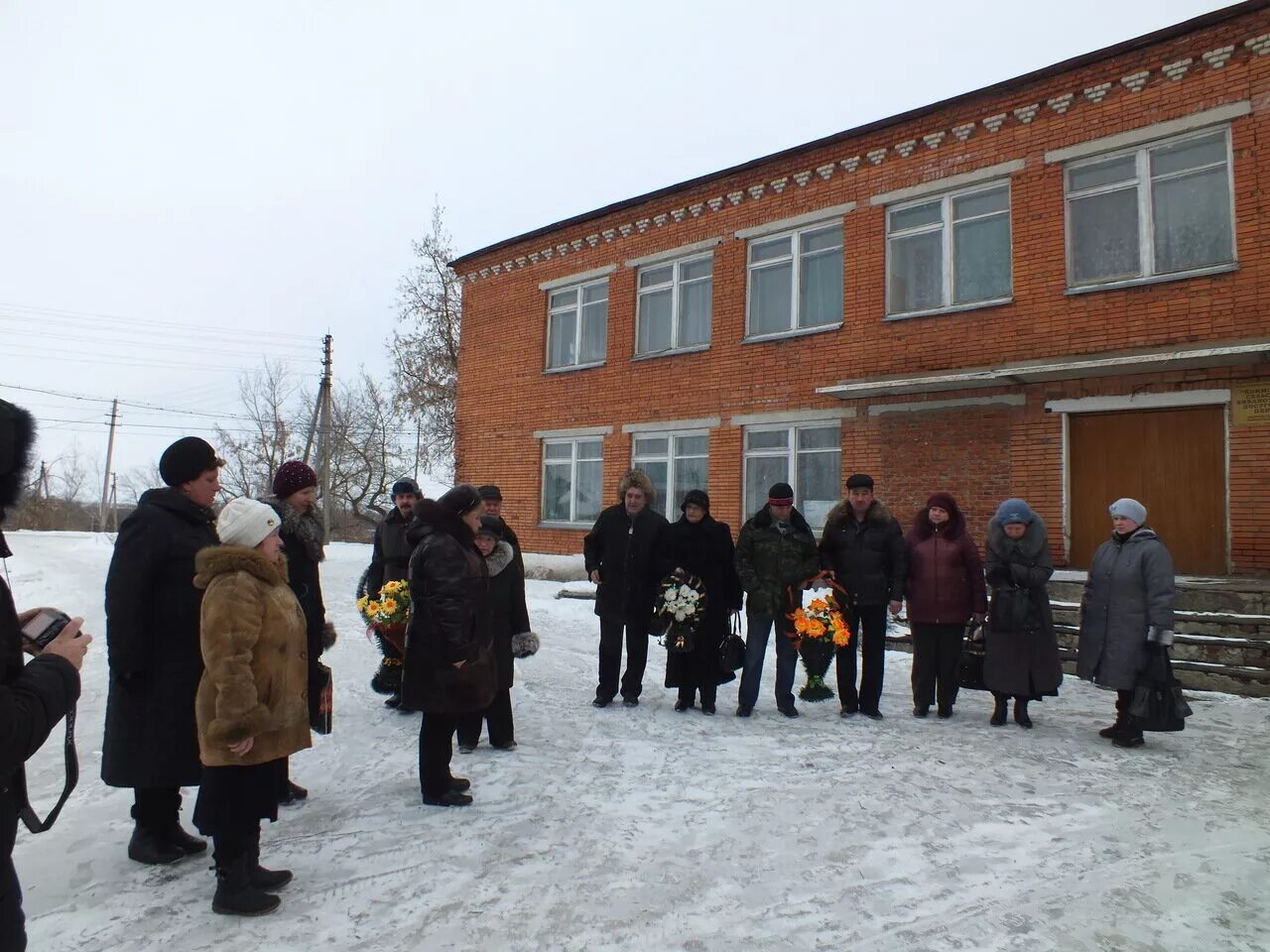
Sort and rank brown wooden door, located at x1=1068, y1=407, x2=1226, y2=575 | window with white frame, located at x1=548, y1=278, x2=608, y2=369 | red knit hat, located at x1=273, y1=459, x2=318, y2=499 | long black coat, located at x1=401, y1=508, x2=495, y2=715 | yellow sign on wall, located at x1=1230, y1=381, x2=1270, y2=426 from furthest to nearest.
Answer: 1. window with white frame, located at x1=548, y1=278, x2=608, y2=369
2. brown wooden door, located at x1=1068, y1=407, x2=1226, y2=575
3. yellow sign on wall, located at x1=1230, y1=381, x2=1270, y2=426
4. red knit hat, located at x1=273, y1=459, x2=318, y2=499
5. long black coat, located at x1=401, y1=508, x2=495, y2=715

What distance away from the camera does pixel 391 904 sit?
11.5ft

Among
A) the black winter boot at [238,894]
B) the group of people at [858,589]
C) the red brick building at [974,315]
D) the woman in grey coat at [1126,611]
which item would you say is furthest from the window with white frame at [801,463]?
the black winter boot at [238,894]

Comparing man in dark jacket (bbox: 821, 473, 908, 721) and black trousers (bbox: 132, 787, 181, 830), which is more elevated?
man in dark jacket (bbox: 821, 473, 908, 721)

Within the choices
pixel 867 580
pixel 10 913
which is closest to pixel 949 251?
pixel 867 580

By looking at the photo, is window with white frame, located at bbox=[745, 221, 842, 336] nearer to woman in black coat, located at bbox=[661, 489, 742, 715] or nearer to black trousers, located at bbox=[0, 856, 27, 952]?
woman in black coat, located at bbox=[661, 489, 742, 715]

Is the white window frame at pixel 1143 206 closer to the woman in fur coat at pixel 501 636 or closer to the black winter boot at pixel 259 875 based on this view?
the woman in fur coat at pixel 501 636

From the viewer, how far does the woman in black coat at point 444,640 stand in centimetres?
457

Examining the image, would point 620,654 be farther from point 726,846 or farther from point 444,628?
point 726,846

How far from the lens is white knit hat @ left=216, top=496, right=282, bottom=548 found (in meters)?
3.55

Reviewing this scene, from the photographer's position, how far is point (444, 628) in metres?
4.57

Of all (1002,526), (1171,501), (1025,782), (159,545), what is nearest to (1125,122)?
(1171,501)

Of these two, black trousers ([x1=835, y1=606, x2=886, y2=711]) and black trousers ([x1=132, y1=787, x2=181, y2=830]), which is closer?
black trousers ([x1=132, y1=787, x2=181, y2=830])

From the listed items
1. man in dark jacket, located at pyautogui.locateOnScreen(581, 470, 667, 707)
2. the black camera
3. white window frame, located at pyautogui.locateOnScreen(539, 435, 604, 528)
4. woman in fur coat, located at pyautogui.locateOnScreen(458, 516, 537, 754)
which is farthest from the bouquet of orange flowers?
white window frame, located at pyautogui.locateOnScreen(539, 435, 604, 528)

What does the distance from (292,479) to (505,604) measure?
172cm
